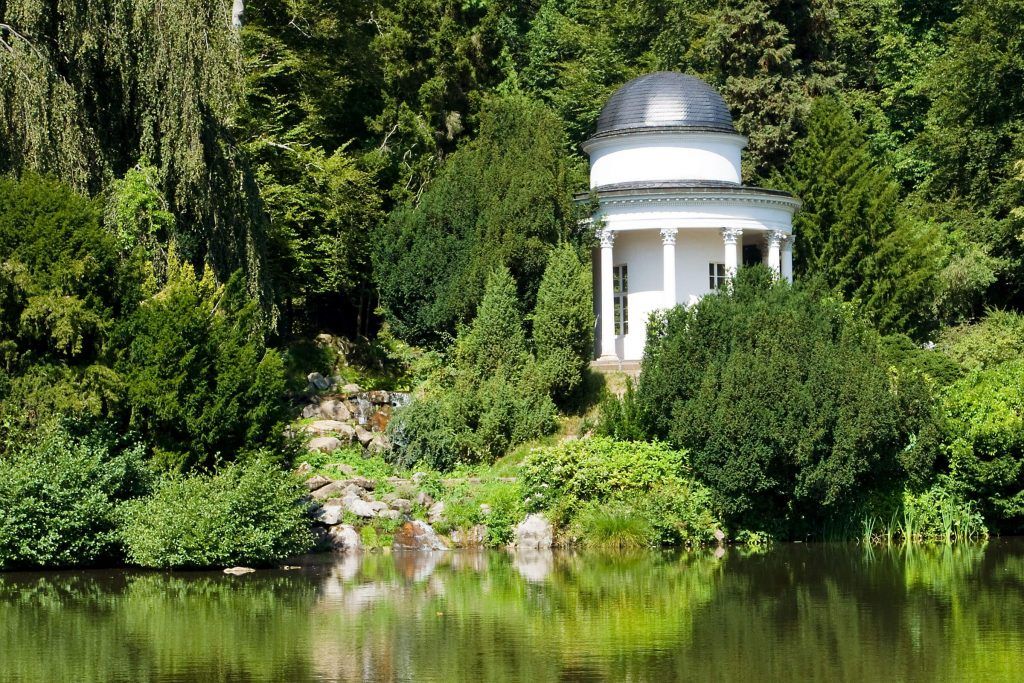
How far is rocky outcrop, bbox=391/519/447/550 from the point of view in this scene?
101 ft

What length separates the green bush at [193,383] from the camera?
2858 cm

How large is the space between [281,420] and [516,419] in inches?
267

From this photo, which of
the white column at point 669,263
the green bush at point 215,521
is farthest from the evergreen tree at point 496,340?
the green bush at point 215,521

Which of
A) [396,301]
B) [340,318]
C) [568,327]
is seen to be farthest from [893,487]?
[340,318]

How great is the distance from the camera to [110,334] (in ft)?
94.2

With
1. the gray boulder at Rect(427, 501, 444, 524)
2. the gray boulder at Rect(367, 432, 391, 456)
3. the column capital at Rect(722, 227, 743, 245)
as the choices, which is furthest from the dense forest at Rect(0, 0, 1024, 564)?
the gray boulder at Rect(427, 501, 444, 524)

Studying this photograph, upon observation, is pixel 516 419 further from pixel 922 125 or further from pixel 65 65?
pixel 922 125

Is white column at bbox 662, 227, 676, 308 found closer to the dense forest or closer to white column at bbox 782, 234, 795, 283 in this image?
the dense forest

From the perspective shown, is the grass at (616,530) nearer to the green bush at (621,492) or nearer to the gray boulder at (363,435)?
the green bush at (621,492)

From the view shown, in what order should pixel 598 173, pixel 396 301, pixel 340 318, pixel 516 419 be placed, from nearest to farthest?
pixel 516 419, pixel 396 301, pixel 598 173, pixel 340 318

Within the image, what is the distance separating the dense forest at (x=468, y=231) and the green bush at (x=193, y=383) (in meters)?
0.06

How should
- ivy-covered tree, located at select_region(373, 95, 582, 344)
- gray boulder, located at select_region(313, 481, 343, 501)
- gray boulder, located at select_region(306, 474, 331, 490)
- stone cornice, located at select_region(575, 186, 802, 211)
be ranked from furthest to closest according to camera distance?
stone cornice, located at select_region(575, 186, 802, 211) → ivy-covered tree, located at select_region(373, 95, 582, 344) → gray boulder, located at select_region(306, 474, 331, 490) → gray boulder, located at select_region(313, 481, 343, 501)

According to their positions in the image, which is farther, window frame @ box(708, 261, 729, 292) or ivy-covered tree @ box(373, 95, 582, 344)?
window frame @ box(708, 261, 729, 292)

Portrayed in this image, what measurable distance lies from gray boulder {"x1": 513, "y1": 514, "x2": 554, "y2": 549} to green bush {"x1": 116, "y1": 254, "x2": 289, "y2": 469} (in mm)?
5190
